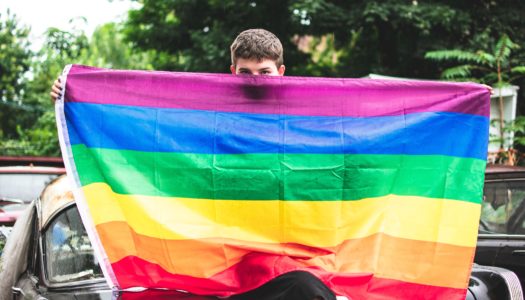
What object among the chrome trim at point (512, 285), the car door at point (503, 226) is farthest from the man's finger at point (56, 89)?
the car door at point (503, 226)

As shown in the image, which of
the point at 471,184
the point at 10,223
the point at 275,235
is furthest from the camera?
the point at 10,223

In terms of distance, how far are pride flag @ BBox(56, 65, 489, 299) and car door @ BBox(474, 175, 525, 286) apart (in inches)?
65.2

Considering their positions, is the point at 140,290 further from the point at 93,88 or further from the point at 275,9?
the point at 275,9

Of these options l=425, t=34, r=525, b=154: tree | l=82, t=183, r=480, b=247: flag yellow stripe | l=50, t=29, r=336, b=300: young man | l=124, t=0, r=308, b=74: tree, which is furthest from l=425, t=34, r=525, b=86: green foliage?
l=82, t=183, r=480, b=247: flag yellow stripe

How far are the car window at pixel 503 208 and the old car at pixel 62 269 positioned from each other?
119 cm

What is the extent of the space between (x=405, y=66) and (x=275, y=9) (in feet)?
9.59

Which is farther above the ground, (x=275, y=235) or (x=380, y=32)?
(x=380, y=32)

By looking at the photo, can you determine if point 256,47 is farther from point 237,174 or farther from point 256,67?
point 237,174

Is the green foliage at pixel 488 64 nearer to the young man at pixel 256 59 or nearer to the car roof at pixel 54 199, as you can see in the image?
the young man at pixel 256 59

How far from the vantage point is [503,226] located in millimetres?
5039

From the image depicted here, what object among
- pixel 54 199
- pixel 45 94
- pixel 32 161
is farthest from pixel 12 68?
pixel 54 199

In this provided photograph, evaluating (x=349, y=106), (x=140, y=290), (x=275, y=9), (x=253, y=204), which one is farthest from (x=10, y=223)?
(x=275, y=9)

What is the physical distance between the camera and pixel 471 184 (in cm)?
340

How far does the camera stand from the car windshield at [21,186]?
24.0ft
